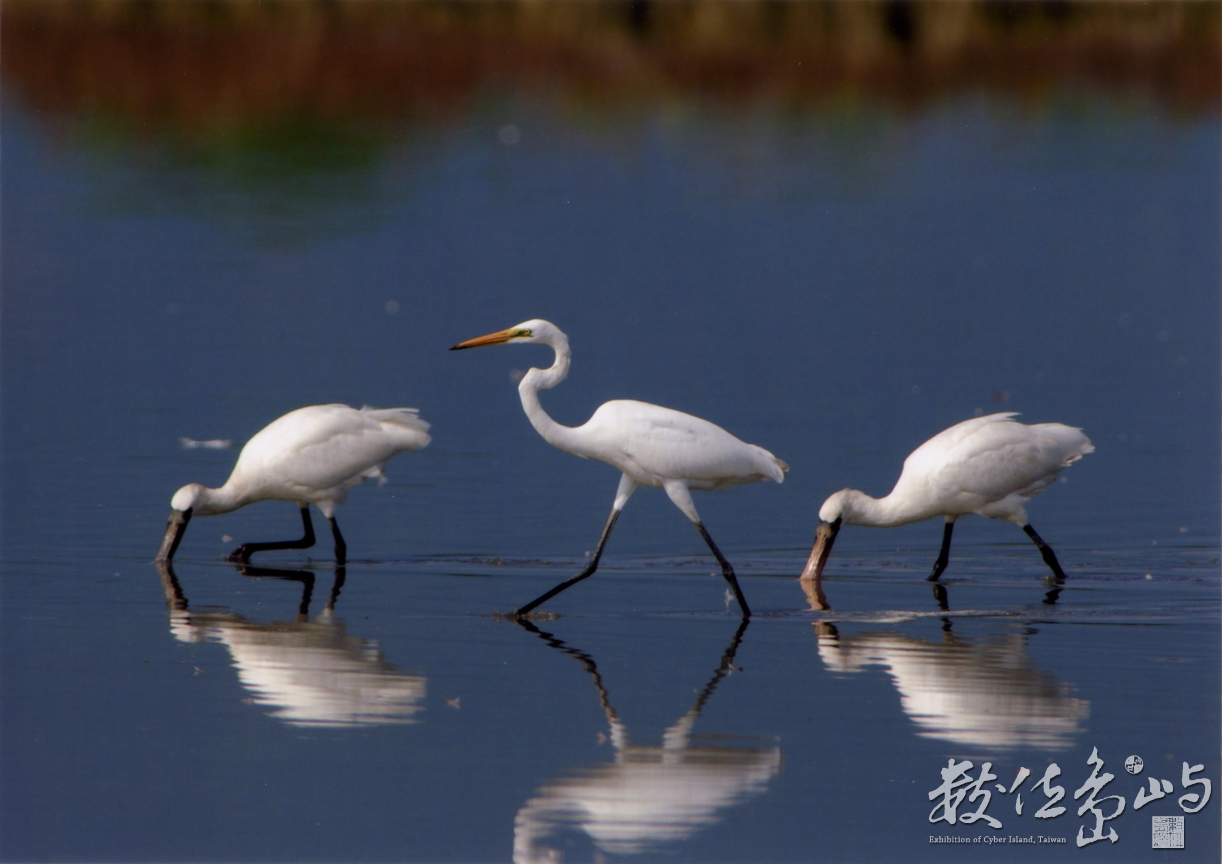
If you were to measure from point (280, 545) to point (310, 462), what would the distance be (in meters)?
0.51

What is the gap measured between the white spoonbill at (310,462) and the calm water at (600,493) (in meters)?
0.31

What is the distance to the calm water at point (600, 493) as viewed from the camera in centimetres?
713

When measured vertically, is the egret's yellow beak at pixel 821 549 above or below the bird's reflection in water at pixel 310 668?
above

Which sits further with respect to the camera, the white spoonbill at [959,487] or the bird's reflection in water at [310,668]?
the white spoonbill at [959,487]

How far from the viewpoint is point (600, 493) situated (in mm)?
12930

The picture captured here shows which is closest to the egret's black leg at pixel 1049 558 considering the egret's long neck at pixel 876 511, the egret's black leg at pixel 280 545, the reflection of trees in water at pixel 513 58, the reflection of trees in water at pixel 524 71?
the egret's long neck at pixel 876 511

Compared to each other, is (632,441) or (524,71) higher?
(524,71)

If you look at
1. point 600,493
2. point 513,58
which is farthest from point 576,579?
point 513,58

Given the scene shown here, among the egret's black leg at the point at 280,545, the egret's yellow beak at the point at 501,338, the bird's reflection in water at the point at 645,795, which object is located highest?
the egret's yellow beak at the point at 501,338

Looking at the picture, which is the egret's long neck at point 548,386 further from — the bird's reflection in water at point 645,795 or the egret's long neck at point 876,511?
the bird's reflection in water at point 645,795

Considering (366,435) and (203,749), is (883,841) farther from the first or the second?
(366,435)

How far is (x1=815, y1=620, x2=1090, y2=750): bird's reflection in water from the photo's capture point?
7695 millimetres

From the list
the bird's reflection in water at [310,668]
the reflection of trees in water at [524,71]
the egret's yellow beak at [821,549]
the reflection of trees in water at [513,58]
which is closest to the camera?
the bird's reflection in water at [310,668]

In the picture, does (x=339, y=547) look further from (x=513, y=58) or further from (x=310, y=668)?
(x=513, y=58)
